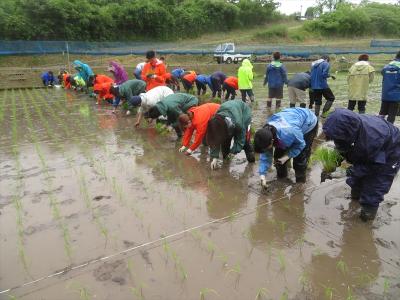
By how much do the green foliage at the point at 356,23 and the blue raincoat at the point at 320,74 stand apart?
42857 millimetres

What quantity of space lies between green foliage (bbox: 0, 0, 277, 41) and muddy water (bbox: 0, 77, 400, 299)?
26146 millimetres

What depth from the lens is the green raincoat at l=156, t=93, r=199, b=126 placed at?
623 cm

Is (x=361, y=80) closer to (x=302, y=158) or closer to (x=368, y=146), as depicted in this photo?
(x=302, y=158)

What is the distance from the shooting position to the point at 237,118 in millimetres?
4941

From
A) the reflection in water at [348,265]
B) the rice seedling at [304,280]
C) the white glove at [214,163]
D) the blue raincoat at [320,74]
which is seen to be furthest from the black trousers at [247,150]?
the blue raincoat at [320,74]

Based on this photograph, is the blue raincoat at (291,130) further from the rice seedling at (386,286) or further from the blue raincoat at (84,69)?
the blue raincoat at (84,69)

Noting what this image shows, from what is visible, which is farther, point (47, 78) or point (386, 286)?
point (47, 78)

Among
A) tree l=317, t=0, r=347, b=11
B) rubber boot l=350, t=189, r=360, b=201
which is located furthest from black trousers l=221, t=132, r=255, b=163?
tree l=317, t=0, r=347, b=11

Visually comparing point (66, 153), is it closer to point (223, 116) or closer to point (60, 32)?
point (223, 116)

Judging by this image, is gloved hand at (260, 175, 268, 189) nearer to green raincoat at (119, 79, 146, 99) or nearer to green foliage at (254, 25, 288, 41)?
green raincoat at (119, 79, 146, 99)

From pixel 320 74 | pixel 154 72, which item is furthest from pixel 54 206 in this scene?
pixel 320 74

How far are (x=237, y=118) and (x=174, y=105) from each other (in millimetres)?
1634

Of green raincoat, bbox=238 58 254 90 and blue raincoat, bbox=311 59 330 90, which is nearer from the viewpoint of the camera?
blue raincoat, bbox=311 59 330 90

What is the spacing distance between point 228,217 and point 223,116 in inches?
60.9
